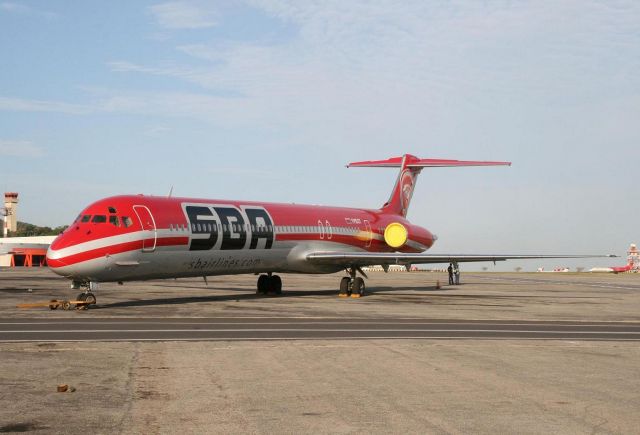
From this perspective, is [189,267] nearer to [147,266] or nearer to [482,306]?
[147,266]

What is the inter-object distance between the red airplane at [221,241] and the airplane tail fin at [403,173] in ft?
7.46

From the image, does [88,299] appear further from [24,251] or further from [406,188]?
[24,251]

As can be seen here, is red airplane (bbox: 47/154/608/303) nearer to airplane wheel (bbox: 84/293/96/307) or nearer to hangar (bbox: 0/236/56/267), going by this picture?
airplane wheel (bbox: 84/293/96/307)

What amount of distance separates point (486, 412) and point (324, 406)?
1.91 m

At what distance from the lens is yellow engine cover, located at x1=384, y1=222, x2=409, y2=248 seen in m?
42.6

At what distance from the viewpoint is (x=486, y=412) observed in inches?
361

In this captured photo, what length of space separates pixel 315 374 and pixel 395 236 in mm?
31161

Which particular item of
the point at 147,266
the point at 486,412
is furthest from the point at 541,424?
the point at 147,266

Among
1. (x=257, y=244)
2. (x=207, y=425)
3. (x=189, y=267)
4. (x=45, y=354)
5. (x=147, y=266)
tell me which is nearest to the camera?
(x=207, y=425)

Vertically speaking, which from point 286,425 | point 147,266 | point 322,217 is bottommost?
point 286,425

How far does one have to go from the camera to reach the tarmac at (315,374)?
863 centimetres

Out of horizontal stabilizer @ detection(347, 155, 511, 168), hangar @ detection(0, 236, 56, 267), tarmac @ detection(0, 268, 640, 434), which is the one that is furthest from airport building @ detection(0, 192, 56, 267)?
tarmac @ detection(0, 268, 640, 434)

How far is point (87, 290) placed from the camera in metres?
25.6

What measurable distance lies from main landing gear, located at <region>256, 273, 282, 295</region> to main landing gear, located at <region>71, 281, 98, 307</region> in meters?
11.2
